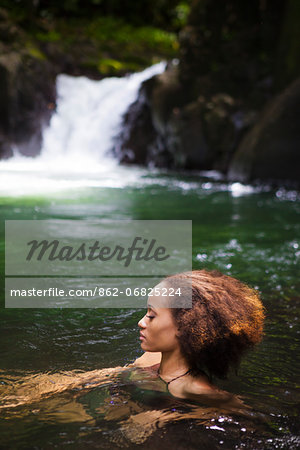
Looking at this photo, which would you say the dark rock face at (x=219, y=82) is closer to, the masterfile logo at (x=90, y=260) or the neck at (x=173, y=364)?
the masterfile logo at (x=90, y=260)

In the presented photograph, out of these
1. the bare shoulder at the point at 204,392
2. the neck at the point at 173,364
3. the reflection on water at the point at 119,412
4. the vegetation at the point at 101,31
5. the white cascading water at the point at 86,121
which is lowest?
A: the reflection on water at the point at 119,412

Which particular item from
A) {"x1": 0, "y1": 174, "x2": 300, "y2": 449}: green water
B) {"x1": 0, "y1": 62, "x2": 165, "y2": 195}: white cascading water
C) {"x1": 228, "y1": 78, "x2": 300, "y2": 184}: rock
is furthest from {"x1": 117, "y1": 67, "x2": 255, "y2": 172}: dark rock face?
{"x1": 0, "y1": 174, "x2": 300, "y2": 449}: green water

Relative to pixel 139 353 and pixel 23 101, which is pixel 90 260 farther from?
pixel 23 101

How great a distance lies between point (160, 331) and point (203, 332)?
8.2 inches

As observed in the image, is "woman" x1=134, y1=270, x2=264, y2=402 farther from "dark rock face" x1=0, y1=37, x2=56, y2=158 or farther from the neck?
"dark rock face" x1=0, y1=37, x2=56, y2=158

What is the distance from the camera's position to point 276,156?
1329cm

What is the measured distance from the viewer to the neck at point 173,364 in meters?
2.38

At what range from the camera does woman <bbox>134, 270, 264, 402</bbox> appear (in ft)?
7.45

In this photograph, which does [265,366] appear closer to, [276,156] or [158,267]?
[158,267]

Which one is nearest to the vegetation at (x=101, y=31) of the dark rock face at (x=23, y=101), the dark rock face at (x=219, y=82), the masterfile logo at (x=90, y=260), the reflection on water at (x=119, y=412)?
the dark rock face at (x=23, y=101)

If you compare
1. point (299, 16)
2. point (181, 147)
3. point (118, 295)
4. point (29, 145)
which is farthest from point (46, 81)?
point (118, 295)

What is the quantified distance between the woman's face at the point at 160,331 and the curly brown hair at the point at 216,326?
0.11 ft

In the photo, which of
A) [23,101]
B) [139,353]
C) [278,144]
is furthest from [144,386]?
[23,101]

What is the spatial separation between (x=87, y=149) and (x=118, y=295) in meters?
18.1
